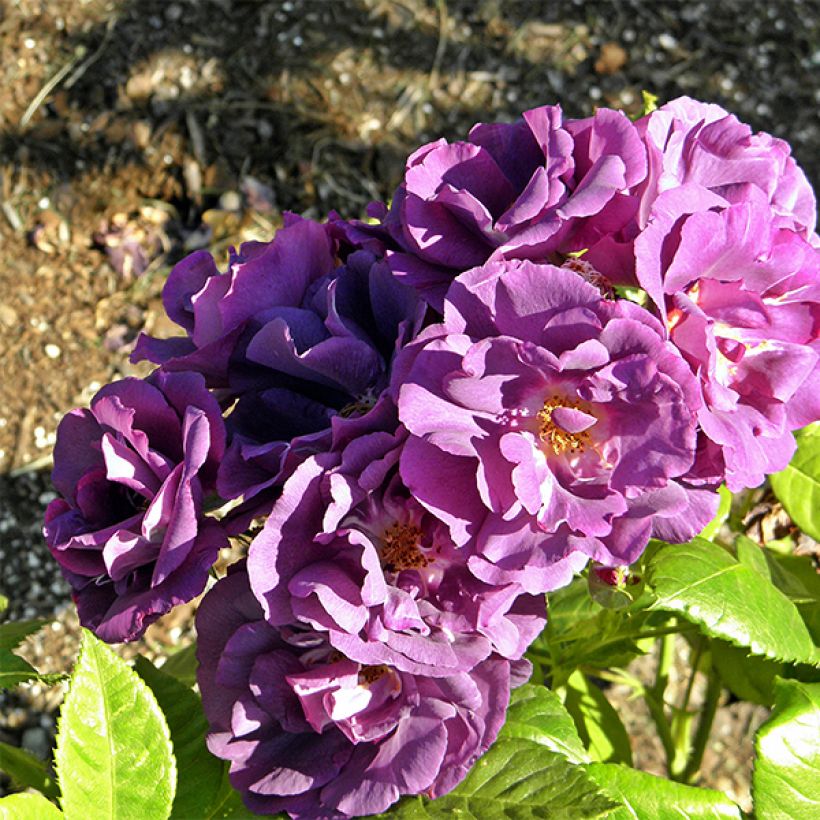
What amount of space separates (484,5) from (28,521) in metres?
1.76

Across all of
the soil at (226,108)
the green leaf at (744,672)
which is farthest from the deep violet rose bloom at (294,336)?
the soil at (226,108)

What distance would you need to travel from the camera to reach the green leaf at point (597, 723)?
1515 mm

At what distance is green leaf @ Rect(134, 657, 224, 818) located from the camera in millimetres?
1032

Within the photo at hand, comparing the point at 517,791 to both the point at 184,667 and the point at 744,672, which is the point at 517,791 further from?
the point at 184,667

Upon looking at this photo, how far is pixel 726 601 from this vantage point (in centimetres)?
99

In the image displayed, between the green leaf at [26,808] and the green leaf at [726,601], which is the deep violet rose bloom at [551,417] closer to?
the green leaf at [726,601]

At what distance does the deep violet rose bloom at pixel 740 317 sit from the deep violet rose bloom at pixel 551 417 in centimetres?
4

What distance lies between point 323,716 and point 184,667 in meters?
0.63

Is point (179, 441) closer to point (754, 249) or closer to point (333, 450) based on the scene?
point (333, 450)

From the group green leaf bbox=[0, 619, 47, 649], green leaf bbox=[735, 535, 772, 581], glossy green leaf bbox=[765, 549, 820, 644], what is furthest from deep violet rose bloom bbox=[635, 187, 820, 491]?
green leaf bbox=[0, 619, 47, 649]

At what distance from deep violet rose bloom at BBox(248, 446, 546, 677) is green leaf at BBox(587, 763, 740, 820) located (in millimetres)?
247

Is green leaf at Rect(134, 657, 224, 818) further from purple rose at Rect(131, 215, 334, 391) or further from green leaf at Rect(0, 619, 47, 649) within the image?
purple rose at Rect(131, 215, 334, 391)

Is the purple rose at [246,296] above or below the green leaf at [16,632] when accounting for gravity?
above

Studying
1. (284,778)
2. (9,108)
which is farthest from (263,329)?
(9,108)
